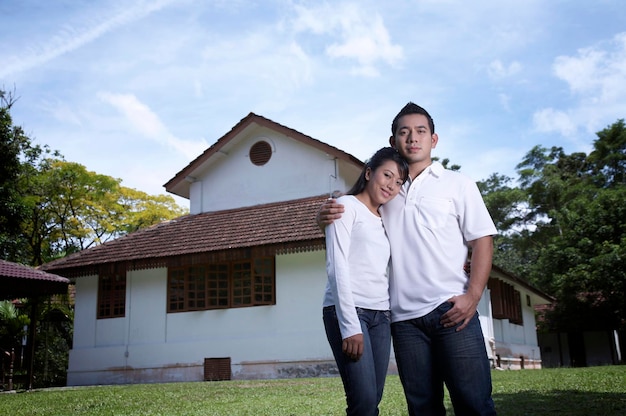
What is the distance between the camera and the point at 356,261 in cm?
325

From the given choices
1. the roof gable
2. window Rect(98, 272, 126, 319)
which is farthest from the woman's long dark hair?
window Rect(98, 272, 126, 319)

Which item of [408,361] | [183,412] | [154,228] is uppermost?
[154,228]

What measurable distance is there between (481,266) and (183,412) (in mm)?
5271

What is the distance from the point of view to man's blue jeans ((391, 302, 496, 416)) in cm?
305

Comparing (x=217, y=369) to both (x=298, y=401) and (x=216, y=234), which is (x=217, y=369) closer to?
(x=216, y=234)

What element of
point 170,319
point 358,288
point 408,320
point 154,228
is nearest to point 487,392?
point 408,320

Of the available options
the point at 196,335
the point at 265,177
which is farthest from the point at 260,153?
the point at 196,335

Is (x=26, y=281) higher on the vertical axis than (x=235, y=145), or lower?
lower

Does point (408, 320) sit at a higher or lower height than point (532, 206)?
lower

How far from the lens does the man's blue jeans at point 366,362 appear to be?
3086 mm

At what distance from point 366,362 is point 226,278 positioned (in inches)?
541

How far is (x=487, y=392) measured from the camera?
3.07m

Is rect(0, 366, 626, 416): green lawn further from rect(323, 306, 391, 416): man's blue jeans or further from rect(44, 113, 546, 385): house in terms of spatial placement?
rect(44, 113, 546, 385): house

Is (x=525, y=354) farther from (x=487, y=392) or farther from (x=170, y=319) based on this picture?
(x=487, y=392)
